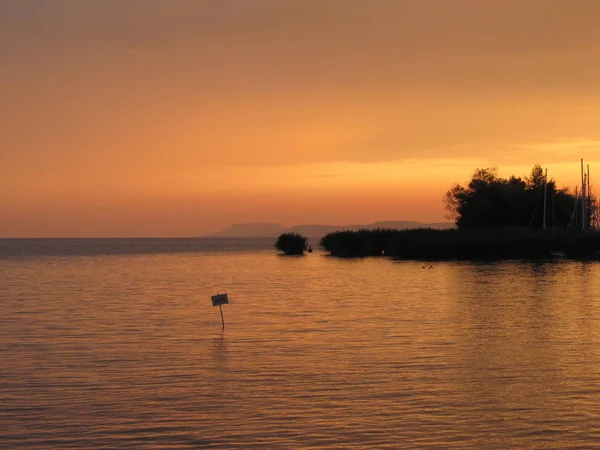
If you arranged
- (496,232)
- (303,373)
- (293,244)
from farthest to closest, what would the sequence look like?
1. (293,244)
2. (496,232)
3. (303,373)

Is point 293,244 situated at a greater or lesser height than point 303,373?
greater

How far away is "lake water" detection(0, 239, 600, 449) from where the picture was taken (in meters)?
12.3

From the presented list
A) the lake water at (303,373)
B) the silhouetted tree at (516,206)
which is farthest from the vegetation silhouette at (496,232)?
the lake water at (303,373)

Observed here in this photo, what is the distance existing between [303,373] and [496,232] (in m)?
71.6

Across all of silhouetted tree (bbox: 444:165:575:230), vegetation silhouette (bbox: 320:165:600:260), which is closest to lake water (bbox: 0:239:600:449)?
vegetation silhouette (bbox: 320:165:600:260)

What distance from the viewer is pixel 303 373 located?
17047 mm

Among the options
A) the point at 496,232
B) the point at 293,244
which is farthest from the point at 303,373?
the point at 293,244

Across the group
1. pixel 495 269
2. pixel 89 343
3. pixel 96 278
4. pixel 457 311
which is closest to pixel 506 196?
pixel 495 269

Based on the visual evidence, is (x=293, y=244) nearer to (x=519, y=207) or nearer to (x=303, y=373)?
(x=519, y=207)

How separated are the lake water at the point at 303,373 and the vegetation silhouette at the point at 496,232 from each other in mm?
46615

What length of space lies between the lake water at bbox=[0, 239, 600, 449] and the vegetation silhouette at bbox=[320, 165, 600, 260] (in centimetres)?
4661

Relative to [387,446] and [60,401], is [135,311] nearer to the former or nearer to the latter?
[60,401]

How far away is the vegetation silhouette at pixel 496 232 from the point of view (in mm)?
80625

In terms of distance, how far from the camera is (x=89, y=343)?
21.9m
